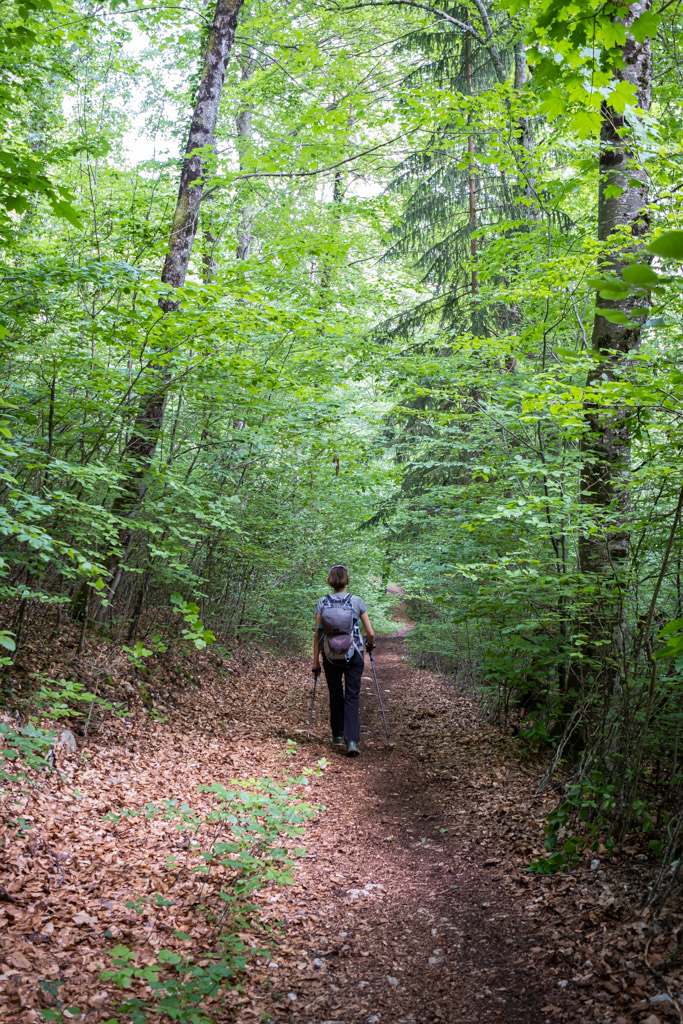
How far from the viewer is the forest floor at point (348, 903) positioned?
9.11 feet

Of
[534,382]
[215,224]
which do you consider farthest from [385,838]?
[215,224]

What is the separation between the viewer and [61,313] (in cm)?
576

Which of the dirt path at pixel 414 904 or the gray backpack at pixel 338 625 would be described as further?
the gray backpack at pixel 338 625

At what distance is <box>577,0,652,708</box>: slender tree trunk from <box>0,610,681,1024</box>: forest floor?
4.76ft

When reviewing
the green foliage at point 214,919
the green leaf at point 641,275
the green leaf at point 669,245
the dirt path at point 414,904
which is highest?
the green leaf at point 669,245

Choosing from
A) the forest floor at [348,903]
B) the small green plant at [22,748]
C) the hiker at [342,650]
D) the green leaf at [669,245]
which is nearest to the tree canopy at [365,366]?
the green leaf at [669,245]

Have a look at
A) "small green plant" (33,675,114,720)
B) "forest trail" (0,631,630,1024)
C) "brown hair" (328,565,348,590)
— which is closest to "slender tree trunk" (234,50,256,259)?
"brown hair" (328,565,348,590)

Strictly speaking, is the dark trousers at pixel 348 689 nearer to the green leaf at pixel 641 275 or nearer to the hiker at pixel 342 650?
the hiker at pixel 342 650

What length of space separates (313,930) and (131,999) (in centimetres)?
120

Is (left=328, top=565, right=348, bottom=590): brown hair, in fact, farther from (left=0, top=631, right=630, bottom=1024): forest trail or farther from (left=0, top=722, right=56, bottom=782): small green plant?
(left=0, top=722, right=56, bottom=782): small green plant

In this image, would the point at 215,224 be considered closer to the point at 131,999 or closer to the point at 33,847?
the point at 33,847

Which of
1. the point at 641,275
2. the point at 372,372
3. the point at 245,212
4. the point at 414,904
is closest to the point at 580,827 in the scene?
the point at 414,904

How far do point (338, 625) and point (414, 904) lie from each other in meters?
3.31

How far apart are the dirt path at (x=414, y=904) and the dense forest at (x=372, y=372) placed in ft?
1.65
